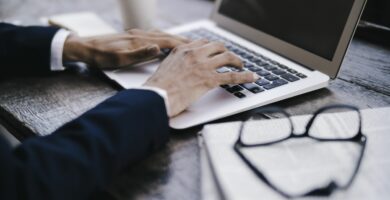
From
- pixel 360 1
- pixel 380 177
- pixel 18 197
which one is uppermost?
pixel 360 1

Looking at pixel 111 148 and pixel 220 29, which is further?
pixel 220 29

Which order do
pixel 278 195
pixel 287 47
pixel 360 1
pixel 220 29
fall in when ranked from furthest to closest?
1. pixel 220 29
2. pixel 287 47
3. pixel 360 1
4. pixel 278 195

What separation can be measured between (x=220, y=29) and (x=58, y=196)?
2.04ft

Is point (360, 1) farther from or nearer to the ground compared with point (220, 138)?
farther from the ground

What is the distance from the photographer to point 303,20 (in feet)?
2.48

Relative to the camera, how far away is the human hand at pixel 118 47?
2.45ft

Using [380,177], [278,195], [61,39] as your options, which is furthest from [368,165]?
[61,39]

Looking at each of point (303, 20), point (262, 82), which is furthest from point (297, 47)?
point (262, 82)

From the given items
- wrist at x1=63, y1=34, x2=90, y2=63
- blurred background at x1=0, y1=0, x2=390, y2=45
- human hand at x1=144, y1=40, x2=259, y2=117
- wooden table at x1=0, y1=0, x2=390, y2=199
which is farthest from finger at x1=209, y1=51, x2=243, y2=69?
blurred background at x1=0, y1=0, x2=390, y2=45

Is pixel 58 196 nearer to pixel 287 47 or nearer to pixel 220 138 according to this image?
pixel 220 138

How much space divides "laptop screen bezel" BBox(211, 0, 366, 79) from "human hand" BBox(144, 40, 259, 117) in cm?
14

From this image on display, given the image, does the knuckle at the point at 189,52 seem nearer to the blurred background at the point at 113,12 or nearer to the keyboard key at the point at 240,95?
the keyboard key at the point at 240,95

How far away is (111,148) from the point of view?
47 cm

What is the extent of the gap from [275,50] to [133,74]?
308 millimetres
